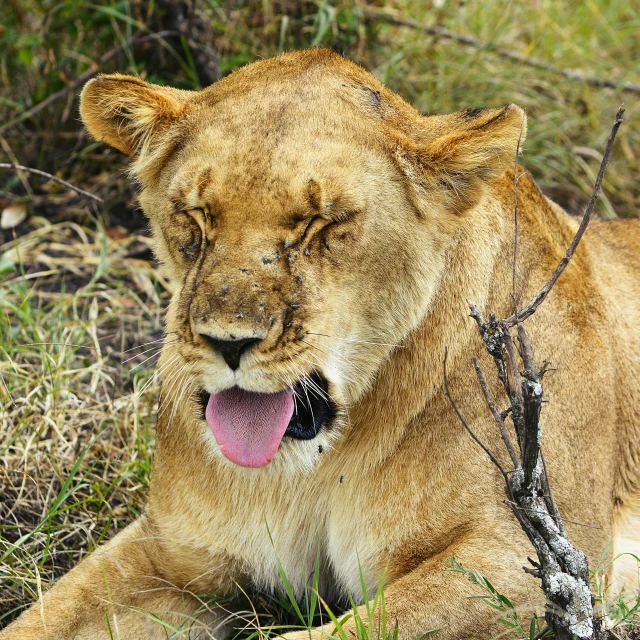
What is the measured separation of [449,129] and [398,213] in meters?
0.33

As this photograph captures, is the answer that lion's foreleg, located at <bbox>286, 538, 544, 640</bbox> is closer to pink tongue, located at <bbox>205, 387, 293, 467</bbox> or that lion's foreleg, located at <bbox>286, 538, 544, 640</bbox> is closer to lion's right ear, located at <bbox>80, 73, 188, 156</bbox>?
pink tongue, located at <bbox>205, 387, 293, 467</bbox>

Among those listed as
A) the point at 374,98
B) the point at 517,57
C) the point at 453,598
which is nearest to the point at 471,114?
the point at 374,98

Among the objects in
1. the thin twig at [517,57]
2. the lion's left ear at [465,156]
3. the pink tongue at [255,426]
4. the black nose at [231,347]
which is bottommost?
the pink tongue at [255,426]

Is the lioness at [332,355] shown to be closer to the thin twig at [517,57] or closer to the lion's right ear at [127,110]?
the lion's right ear at [127,110]

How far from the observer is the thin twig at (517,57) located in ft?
19.7

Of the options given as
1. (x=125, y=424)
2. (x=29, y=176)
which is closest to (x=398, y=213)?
(x=125, y=424)

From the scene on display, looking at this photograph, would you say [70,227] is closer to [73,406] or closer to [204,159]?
[73,406]

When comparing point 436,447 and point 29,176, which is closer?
point 436,447

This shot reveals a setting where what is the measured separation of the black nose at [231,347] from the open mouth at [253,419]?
0.18 meters

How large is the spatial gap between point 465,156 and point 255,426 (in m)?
0.84

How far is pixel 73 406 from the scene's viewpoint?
4082 millimetres

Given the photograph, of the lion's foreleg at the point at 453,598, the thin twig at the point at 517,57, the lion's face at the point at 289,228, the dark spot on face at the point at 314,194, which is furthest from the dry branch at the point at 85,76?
the lion's foreleg at the point at 453,598

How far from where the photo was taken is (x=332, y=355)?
8.60ft

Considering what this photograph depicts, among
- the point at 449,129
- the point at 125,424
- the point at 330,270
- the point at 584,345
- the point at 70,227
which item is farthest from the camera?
the point at 70,227
